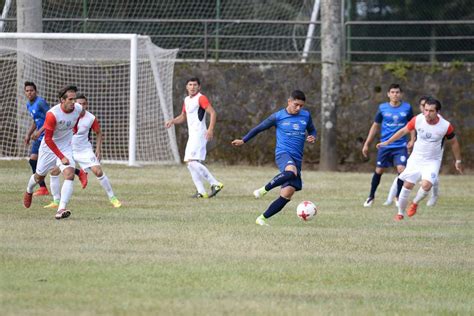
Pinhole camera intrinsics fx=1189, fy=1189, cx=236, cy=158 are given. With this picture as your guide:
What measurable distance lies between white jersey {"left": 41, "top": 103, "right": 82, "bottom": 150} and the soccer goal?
975 centimetres

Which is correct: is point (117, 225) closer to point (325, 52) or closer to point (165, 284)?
point (165, 284)

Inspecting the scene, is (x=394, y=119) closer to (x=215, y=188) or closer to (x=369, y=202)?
(x=369, y=202)

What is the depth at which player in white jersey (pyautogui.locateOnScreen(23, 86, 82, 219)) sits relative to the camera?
1457cm

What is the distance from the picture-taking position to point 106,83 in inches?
1071

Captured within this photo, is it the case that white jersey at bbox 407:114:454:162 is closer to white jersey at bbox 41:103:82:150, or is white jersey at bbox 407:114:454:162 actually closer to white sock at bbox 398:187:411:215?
white sock at bbox 398:187:411:215

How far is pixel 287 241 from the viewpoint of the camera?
12781 mm

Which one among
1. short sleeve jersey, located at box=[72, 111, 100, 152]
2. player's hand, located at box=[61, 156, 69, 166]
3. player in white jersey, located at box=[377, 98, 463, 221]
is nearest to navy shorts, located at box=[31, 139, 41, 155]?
short sleeve jersey, located at box=[72, 111, 100, 152]

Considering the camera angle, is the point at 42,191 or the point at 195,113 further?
the point at 195,113

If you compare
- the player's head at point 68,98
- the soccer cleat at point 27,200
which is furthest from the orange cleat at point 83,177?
the player's head at point 68,98

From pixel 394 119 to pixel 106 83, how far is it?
10009mm

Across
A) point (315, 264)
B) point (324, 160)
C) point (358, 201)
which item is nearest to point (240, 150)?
point (324, 160)

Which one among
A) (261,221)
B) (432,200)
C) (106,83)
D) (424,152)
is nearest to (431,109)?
(424,152)

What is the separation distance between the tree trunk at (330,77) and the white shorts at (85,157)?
32.7ft

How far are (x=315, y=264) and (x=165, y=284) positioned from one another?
2.03 m
